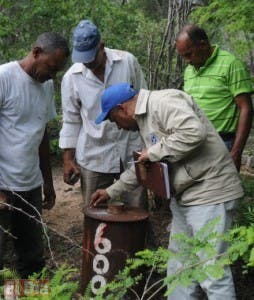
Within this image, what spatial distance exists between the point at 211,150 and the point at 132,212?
3.16ft

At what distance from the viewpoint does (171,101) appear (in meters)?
3.28

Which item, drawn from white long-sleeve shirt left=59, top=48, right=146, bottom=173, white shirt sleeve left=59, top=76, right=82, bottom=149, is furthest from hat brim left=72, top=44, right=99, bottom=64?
white shirt sleeve left=59, top=76, right=82, bottom=149

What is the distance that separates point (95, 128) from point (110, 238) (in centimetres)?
109

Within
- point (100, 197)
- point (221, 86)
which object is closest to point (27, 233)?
point (100, 197)

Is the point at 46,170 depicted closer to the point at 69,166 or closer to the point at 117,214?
the point at 69,166

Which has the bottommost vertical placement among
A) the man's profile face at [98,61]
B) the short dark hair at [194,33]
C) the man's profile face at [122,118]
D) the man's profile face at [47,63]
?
the man's profile face at [122,118]

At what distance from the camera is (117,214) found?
3.96 m

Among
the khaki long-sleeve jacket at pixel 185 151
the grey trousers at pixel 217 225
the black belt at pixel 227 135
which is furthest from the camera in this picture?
the black belt at pixel 227 135

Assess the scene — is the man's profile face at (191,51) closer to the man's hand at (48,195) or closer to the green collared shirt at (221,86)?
the green collared shirt at (221,86)

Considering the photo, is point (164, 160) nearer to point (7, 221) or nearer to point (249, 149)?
point (7, 221)

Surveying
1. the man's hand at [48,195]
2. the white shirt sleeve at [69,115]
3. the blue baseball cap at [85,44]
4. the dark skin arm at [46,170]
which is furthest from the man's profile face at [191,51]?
the man's hand at [48,195]

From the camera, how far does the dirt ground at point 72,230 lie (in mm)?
4621

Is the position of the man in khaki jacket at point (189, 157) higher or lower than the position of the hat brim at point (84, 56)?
lower

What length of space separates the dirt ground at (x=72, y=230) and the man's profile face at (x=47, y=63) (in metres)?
1.31
